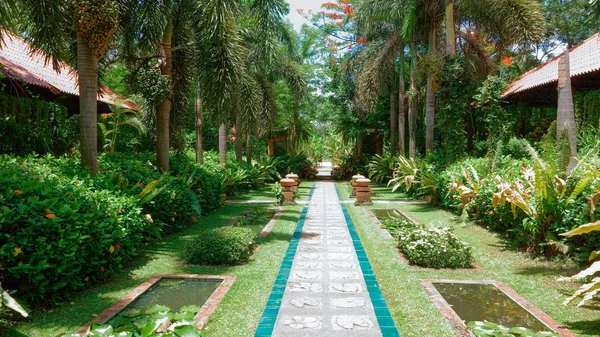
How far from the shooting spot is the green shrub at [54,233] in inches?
159

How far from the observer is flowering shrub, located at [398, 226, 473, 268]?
5965 mm

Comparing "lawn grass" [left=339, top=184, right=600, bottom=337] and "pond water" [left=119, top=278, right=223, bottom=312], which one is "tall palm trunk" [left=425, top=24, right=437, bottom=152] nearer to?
"lawn grass" [left=339, top=184, right=600, bottom=337]

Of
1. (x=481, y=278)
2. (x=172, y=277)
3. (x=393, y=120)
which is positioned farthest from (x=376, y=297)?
(x=393, y=120)

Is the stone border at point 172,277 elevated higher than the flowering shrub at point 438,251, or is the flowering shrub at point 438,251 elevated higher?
the flowering shrub at point 438,251

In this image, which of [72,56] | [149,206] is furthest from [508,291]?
[72,56]

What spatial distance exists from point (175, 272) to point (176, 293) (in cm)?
83

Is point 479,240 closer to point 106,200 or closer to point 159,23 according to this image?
point 106,200

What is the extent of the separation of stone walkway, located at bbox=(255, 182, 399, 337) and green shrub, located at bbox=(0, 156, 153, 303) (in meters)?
2.13

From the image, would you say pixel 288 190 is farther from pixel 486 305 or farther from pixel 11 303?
pixel 11 303

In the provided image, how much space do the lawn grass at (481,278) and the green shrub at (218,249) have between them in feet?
6.48

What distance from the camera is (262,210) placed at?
11.8 metres

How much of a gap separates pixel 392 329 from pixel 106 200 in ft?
12.9

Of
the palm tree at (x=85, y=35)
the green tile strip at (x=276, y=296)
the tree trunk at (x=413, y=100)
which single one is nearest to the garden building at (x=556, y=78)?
the tree trunk at (x=413, y=100)

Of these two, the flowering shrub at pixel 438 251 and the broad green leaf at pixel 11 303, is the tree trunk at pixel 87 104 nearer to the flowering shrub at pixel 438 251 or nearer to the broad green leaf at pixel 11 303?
the broad green leaf at pixel 11 303
